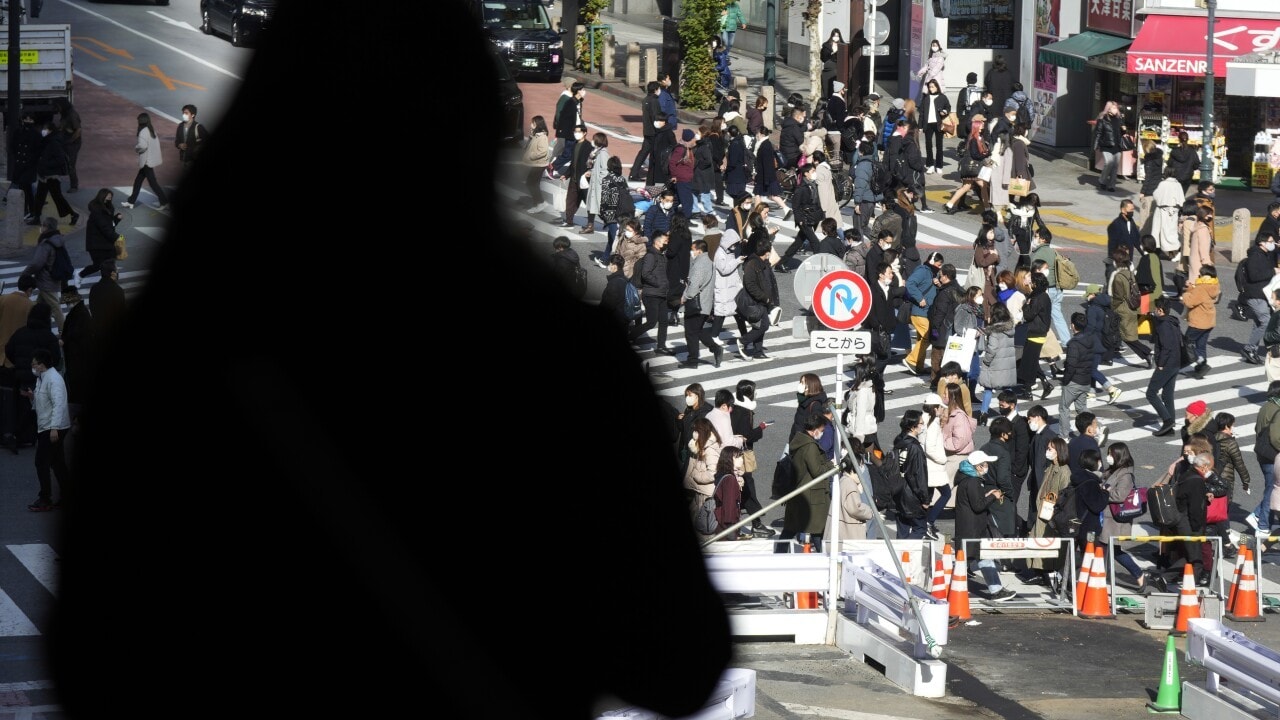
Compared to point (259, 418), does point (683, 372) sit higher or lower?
lower

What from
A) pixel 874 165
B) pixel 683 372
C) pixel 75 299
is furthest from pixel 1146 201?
pixel 75 299

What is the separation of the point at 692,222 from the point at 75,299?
13611 mm

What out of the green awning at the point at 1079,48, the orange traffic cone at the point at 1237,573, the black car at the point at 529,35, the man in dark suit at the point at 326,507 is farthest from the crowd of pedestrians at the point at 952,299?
the man in dark suit at the point at 326,507

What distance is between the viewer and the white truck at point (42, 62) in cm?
3397

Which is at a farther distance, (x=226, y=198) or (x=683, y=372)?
(x=683, y=372)

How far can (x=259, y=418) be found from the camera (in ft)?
3.71

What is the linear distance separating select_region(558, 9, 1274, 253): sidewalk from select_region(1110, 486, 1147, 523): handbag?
563 inches

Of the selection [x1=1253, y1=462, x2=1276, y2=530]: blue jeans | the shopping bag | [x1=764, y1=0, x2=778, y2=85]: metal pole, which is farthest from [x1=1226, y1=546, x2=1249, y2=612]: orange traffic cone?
[x1=764, y1=0, x2=778, y2=85]: metal pole

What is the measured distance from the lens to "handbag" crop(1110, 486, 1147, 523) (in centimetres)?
1719

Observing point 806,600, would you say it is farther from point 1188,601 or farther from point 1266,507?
point 1266,507

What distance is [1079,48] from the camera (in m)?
37.8

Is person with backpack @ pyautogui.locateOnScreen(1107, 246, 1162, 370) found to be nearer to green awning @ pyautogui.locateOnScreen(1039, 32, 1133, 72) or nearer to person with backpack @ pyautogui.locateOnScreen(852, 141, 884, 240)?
person with backpack @ pyautogui.locateOnScreen(852, 141, 884, 240)

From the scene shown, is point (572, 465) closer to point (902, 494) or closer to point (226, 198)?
point (226, 198)

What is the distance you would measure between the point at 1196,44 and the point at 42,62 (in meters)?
22.2
